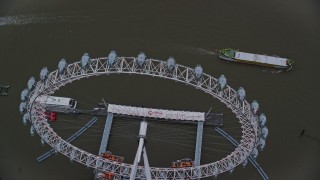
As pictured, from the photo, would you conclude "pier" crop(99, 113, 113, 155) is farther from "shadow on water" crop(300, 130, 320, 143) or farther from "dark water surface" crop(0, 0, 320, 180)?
"shadow on water" crop(300, 130, 320, 143)

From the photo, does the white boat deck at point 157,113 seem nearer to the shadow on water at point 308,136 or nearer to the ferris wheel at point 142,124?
the ferris wheel at point 142,124

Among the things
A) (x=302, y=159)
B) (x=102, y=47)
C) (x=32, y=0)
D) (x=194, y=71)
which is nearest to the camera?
(x=194, y=71)

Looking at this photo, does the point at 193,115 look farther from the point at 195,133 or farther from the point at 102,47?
the point at 102,47

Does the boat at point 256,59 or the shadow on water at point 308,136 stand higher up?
the boat at point 256,59

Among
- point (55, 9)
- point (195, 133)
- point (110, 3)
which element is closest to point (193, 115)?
point (195, 133)

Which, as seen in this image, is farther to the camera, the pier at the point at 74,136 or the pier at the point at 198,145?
the pier at the point at 74,136

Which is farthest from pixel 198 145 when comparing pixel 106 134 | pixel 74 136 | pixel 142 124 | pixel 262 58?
pixel 262 58

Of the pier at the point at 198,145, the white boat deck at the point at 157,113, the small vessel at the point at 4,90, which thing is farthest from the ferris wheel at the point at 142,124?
the small vessel at the point at 4,90
